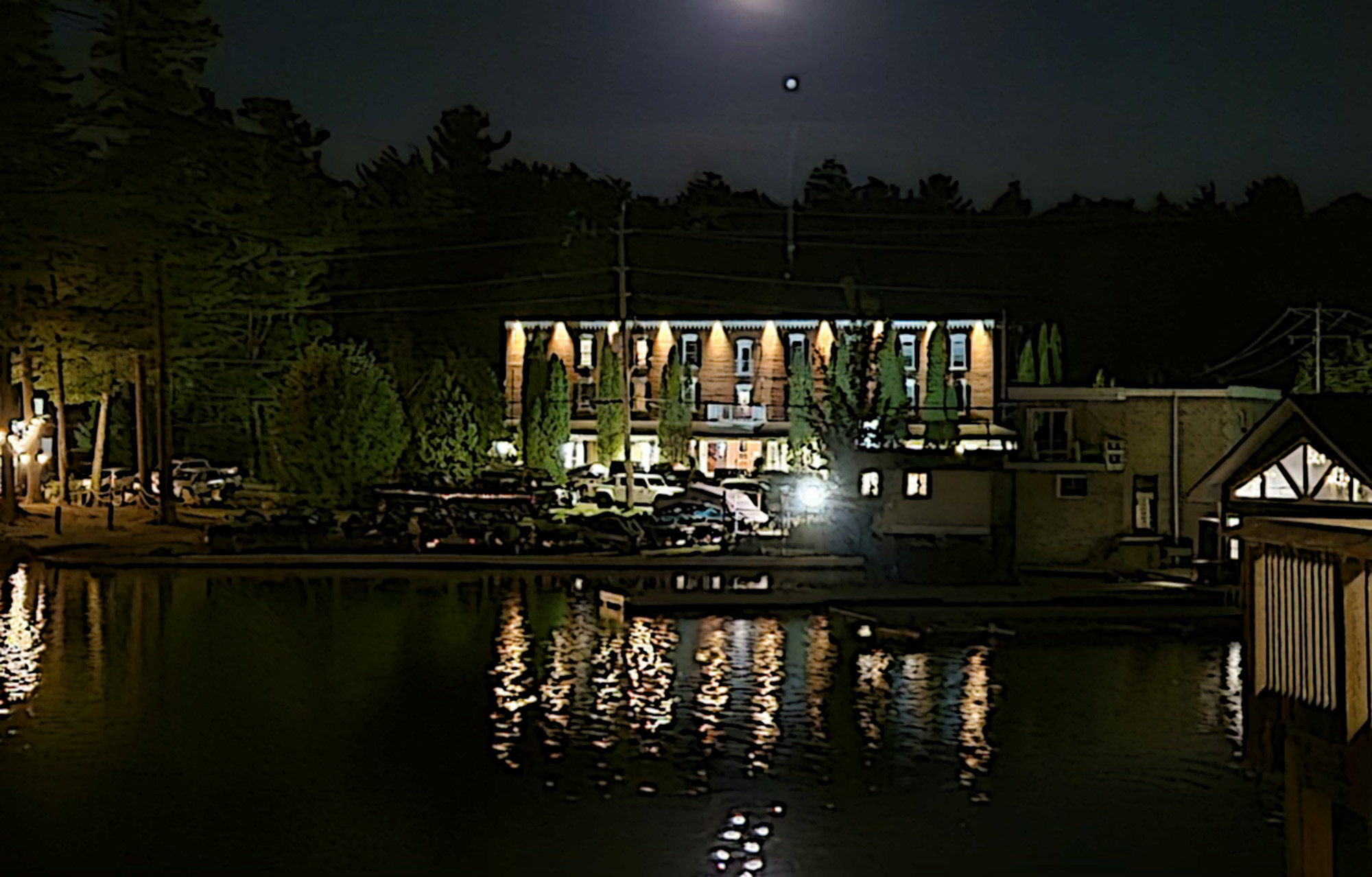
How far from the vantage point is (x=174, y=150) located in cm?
4947

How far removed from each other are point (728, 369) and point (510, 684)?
44576 millimetres

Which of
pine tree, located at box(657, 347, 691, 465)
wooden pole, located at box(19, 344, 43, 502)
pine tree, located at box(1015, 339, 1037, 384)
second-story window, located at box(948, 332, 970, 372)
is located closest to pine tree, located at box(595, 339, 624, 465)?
pine tree, located at box(657, 347, 691, 465)

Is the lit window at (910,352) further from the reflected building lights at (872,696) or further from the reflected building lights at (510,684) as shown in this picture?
the reflected building lights at (872,696)

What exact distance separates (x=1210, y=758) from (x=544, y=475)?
4036 centimetres

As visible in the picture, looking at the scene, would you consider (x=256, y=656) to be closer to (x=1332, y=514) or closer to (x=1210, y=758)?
(x=1210, y=758)

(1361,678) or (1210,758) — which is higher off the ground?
(1361,678)

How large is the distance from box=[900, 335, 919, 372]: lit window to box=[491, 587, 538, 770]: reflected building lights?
36372 millimetres

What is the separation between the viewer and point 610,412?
62000mm

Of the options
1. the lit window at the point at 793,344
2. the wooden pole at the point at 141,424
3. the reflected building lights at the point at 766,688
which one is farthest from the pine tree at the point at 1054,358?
the wooden pole at the point at 141,424

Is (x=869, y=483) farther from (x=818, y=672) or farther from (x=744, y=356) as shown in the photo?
(x=744, y=356)

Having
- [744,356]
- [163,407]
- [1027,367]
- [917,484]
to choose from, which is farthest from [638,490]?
[917,484]

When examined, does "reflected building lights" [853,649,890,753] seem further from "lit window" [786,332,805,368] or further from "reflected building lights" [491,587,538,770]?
"lit window" [786,332,805,368]

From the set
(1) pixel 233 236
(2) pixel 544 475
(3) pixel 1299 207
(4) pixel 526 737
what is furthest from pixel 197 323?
(3) pixel 1299 207

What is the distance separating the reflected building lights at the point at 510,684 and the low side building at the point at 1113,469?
1412cm
